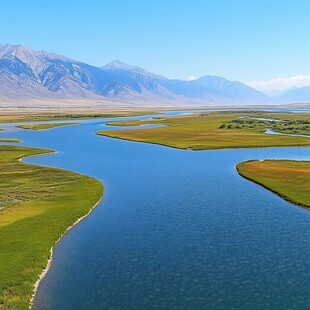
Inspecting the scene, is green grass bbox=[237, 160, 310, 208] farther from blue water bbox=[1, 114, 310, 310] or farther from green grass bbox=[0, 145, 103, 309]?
green grass bbox=[0, 145, 103, 309]

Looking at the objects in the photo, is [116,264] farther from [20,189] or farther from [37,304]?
[20,189]

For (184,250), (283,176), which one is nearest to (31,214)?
(184,250)

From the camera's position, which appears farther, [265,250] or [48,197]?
[48,197]

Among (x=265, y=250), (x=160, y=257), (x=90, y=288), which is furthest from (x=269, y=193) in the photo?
(x=90, y=288)

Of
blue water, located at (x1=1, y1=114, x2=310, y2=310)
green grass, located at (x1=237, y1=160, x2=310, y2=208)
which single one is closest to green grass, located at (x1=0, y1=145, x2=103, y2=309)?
blue water, located at (x1=1, y1=114, x2=310, y2=310)

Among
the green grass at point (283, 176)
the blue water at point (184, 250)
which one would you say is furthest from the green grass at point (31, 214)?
the green grass at point (283, 176)
